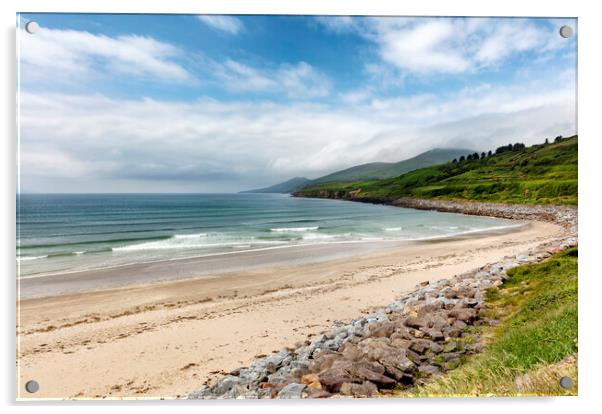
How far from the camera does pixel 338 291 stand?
498 cm

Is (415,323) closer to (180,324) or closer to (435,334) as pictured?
(435,334)

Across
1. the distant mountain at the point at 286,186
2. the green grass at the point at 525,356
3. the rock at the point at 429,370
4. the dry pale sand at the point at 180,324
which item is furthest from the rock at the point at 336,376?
the distant mountain at the point at 286,186

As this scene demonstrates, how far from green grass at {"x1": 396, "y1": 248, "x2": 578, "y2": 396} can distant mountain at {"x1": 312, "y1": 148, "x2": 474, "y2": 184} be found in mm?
2349

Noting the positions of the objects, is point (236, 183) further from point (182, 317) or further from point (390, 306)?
point (390, 306)

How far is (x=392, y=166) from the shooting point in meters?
4.89

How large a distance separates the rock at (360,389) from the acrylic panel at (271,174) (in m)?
0.02

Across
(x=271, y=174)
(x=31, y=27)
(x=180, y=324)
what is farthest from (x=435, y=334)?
(x=31, y=27)

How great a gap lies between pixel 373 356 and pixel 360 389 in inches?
13.8

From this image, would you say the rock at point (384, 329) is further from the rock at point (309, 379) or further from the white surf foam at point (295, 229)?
the white surf foam at point (295, 229)

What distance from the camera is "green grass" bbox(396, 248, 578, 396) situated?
2.85 m

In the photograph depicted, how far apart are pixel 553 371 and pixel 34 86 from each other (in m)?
6.86

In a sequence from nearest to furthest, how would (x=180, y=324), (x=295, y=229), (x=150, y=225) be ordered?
(x=180, y=324), (x=150, y=225), (x=295, y=229)

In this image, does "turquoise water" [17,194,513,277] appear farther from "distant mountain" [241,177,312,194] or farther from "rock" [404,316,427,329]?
"rock" [404,316,427,329]

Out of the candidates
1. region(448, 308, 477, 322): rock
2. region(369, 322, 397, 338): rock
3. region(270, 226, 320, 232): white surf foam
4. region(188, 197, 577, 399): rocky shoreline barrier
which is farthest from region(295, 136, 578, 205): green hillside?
region(369, 322, 397, 338): rock
